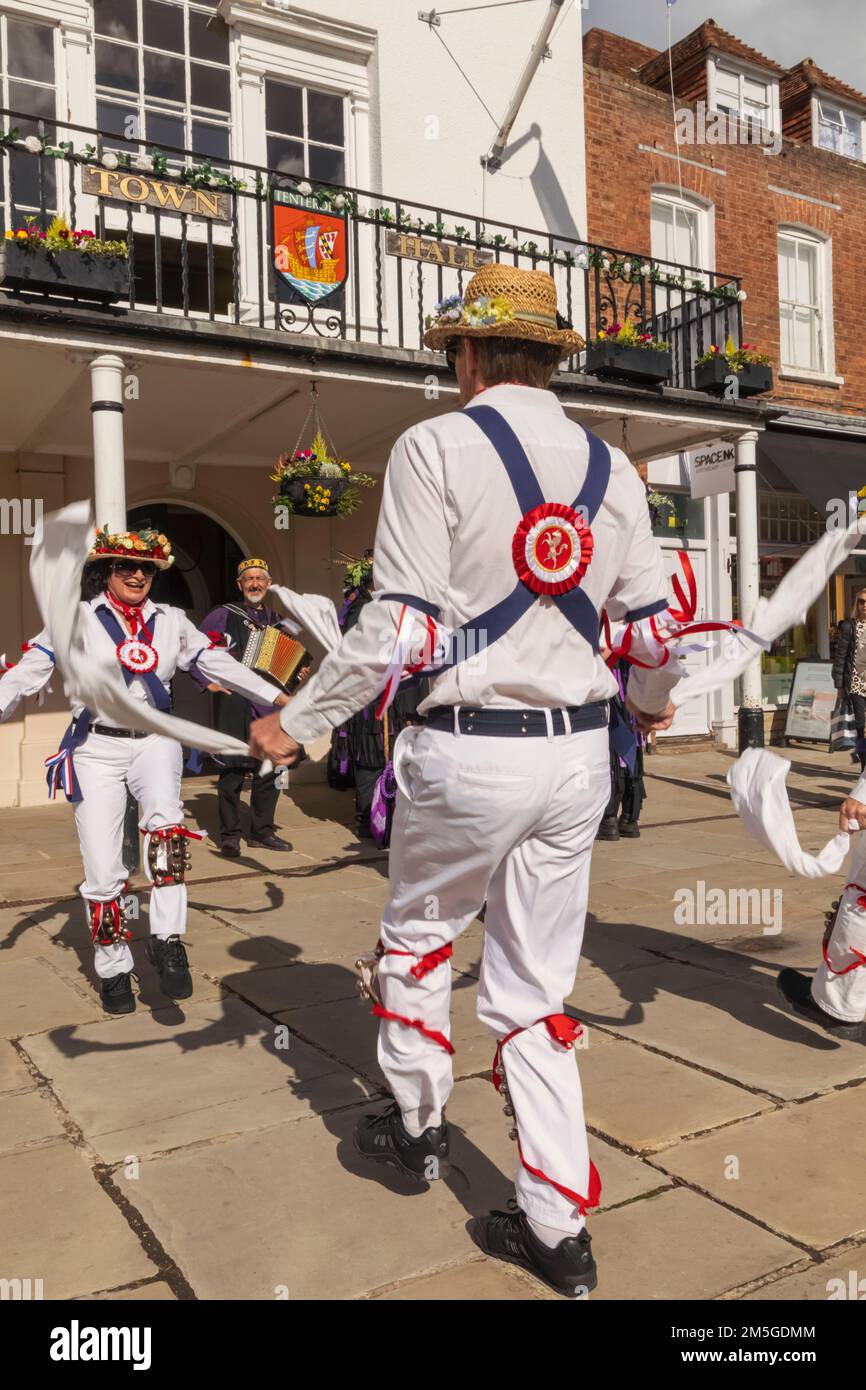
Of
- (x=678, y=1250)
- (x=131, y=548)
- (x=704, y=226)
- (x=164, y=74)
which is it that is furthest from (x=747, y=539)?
(x=678, y=1250)

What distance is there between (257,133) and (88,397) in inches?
148

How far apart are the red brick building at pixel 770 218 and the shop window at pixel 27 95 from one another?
6.32 metres

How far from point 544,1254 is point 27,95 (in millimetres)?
10804

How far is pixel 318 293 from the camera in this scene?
30.5 ft

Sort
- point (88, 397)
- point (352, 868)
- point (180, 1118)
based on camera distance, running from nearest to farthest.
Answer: point (180, 1118)
point (352, 868)
point (88, 397)

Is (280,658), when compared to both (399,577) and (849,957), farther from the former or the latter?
(849,957)

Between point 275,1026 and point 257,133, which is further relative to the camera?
point 257,133

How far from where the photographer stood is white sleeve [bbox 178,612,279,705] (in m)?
3.80

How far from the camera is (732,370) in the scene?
11.1 meters

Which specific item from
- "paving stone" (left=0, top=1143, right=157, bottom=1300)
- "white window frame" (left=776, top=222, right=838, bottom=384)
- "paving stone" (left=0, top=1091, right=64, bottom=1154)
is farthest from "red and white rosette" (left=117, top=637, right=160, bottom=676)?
"white window frame" (left=776, top=222, right=838, bottom=384)

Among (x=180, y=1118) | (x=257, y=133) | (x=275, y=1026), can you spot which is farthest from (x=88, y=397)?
(x=180, y=1118)

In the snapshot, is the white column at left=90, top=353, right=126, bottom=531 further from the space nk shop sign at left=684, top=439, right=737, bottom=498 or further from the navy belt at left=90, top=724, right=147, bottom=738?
the space nk shop sign at left=684, top=439, right=737, bottom=498

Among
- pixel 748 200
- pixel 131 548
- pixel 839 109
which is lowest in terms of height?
pixel 131 548
